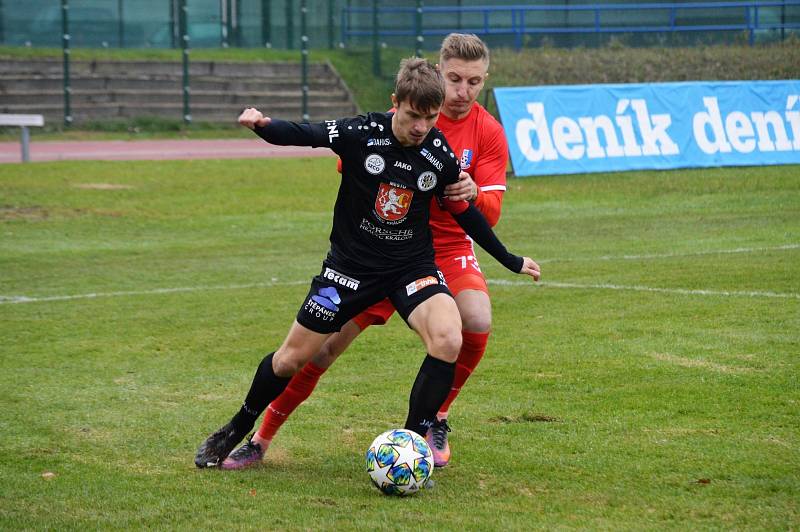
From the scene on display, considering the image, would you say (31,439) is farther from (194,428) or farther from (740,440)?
(740,440)

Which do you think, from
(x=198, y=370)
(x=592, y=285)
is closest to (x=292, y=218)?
(x=592, y=285)

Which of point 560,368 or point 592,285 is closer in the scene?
point 560,368

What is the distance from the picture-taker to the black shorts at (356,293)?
236 inches

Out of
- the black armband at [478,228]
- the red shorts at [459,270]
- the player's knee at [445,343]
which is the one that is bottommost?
Result: the player's knee at [445,343]

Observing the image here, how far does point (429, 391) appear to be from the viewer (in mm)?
5895

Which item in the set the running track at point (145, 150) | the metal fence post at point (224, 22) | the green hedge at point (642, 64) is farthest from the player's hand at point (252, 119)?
the metal fence post at point (224, 22)

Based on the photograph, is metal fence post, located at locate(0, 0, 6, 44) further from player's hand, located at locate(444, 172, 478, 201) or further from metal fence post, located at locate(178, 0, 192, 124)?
player's hand, located at locate(444, 172, 478, 201)

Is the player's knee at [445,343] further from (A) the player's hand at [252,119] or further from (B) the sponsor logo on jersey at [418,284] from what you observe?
(A) the player's hand at [252,119]

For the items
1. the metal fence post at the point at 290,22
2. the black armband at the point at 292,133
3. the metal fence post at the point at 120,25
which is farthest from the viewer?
the metal fence post at the point at 290,22

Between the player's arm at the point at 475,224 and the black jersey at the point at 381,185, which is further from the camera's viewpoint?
the player's arm at the point at 475,224

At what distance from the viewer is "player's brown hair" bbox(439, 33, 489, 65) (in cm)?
652

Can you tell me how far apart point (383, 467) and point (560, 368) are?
9.73ft

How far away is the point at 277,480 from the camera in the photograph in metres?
5.93

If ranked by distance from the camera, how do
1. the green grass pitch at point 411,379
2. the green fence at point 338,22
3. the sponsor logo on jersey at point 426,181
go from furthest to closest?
the green fence at point 338,22 → the sponsor logo on jersey at point 426,181 → the green grass pitch at point 411,379
